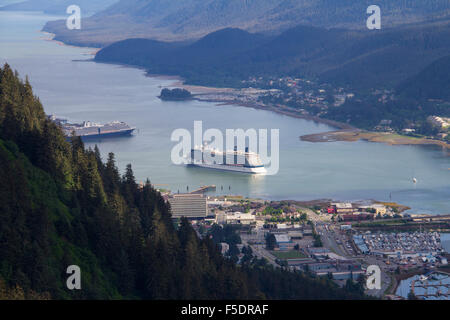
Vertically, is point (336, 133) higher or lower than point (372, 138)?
higher

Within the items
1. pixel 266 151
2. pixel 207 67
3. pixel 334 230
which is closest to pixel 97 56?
pixel 207 67

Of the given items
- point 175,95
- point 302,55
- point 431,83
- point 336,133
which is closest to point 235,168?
point 336,133

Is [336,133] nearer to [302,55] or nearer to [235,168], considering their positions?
[235,168]

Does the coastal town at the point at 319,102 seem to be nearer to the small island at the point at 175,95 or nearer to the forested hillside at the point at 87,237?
the small island at the point at 175,95

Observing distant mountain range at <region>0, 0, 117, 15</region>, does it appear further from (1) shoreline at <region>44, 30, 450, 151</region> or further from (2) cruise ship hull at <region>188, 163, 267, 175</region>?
(2) cruise ship hull at <region>188, 163, 267, 175</region>

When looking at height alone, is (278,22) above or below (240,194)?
above

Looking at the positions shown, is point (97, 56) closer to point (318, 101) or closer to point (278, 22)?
point (278, 22)
